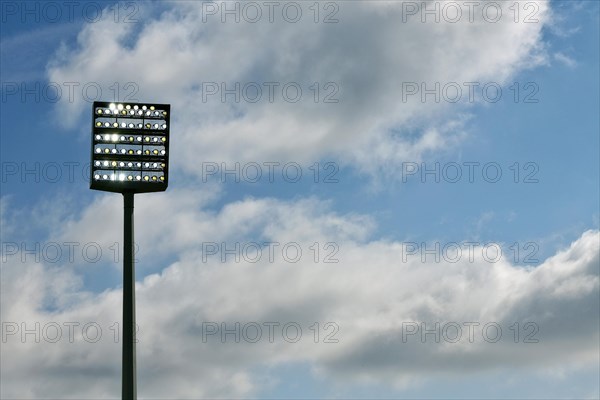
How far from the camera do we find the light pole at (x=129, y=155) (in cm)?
3897

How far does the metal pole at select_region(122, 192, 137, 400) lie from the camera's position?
37656 mm

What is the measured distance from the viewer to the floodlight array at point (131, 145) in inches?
1537

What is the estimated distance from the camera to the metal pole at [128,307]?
37.7m

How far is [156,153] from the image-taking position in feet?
129

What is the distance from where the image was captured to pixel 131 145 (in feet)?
129

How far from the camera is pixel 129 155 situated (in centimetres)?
3925

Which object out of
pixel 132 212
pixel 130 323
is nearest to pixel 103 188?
pixel 132 212

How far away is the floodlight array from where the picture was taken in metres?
39.0

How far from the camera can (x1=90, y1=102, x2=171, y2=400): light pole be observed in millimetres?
38969

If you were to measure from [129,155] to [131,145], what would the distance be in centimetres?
35

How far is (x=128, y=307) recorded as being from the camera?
3856cm

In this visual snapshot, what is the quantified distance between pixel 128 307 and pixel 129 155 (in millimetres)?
5112

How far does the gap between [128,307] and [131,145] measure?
5.45 m

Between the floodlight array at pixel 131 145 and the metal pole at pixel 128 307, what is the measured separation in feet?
2.48
